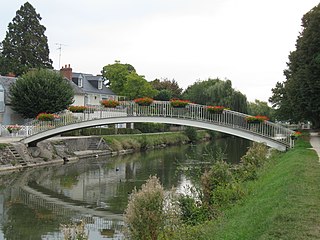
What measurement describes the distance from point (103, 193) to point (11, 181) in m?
6.15

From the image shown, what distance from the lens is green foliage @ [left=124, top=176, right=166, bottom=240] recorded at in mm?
9148

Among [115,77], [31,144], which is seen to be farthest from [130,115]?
[115,77]

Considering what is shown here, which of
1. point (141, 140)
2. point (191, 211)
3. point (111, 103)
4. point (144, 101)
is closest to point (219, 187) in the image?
point (191, 211)

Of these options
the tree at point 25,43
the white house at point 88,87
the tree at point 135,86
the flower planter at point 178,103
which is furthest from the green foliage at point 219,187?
the tree at point 25,43

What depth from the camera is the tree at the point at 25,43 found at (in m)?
63.0

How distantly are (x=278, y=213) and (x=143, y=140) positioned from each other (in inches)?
1580

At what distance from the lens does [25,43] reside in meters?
64.1

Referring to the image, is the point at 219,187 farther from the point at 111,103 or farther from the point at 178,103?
the point at 111,103

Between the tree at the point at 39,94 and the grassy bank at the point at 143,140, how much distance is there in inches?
234

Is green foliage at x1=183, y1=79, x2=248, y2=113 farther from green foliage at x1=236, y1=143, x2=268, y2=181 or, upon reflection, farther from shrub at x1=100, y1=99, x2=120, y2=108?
green foliage at x1=236, y1=143, x2=268, y2=181

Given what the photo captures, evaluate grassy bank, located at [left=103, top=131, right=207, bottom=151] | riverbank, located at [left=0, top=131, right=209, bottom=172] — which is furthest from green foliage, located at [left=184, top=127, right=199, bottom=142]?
riverbank, located at [left=0, top=131, right=209, bottom=172]

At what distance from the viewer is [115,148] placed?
44406mm

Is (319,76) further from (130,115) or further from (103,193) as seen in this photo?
(103,193)

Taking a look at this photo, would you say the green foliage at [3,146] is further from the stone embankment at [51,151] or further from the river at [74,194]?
the river at [74,194]
